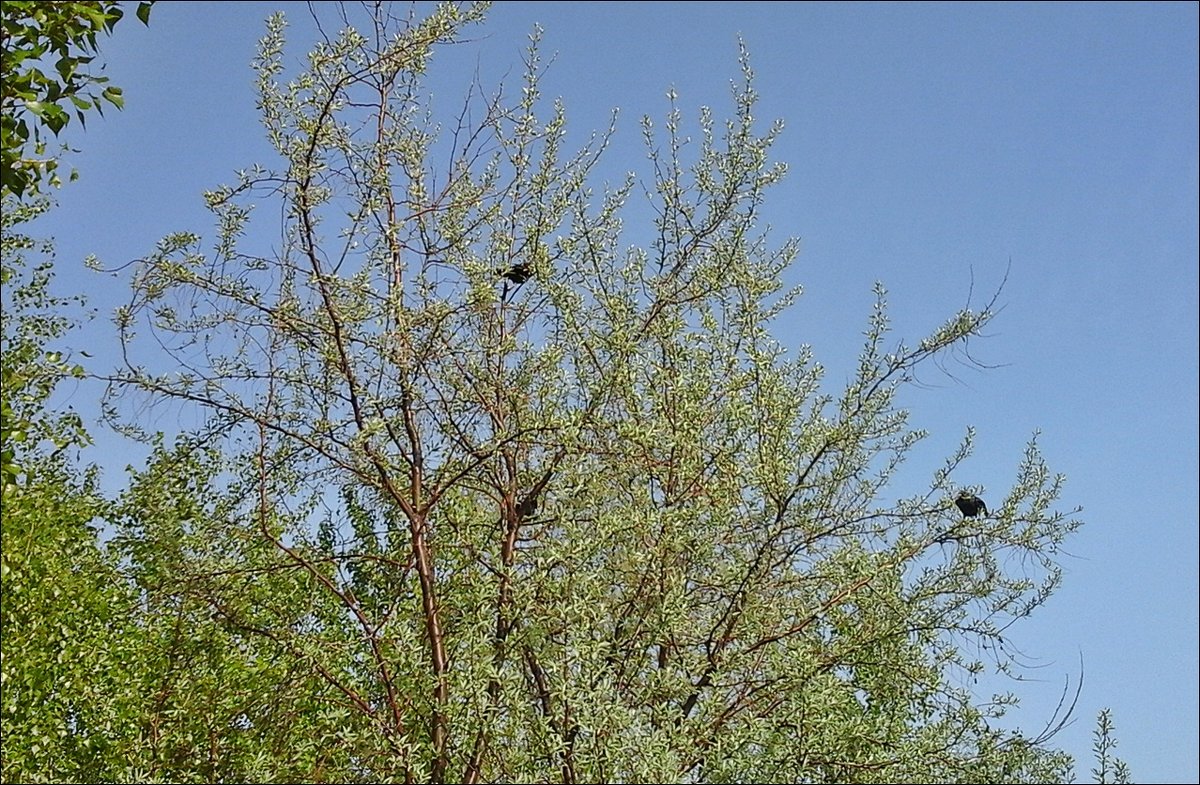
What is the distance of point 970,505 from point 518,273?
126 inches

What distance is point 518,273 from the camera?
7121mm

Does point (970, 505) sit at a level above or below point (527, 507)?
above

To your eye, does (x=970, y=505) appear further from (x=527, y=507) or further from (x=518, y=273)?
(x=518, y=273)

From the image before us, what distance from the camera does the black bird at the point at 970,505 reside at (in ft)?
23.6

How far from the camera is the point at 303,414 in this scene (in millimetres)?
6961

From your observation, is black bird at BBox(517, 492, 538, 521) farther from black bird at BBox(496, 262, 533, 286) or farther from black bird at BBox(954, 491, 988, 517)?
Result: black bird at BBox(954, 491, 988, 517)

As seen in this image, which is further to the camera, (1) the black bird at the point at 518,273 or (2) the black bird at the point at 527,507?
(1) the black bird at the point at 518,273

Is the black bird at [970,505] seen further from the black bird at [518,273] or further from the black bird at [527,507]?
the black bird at [518,273]

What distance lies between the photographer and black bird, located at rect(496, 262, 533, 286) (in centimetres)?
709

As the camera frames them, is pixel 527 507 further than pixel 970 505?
No

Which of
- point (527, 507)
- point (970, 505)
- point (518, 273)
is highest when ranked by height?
point (518, 273)

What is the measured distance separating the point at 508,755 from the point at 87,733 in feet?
23.0

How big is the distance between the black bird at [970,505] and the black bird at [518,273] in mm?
3077

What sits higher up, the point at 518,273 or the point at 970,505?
the point at 518,273
